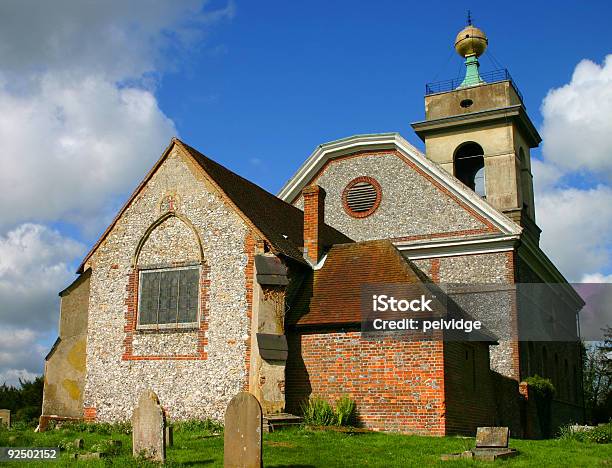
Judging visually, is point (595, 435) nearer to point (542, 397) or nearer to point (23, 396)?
point (542, 397)

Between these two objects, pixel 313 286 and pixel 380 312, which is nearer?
pixel 380 312

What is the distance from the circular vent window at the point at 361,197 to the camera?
29141 millimetres

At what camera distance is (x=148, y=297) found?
70.3ft

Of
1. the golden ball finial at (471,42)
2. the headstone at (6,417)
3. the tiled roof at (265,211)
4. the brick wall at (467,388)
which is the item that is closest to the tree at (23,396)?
the headstone at (6,417)

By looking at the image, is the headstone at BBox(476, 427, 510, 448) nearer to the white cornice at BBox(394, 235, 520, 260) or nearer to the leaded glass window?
the leaded glass window

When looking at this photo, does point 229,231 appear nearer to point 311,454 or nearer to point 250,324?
point 250,324

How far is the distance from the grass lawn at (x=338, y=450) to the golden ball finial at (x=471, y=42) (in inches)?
964

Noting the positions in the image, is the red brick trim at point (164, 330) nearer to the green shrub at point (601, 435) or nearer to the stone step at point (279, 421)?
the stone step at point (279, 421)

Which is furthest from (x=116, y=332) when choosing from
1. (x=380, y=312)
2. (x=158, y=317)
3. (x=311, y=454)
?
(x=311, y=454)

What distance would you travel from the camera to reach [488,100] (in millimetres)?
33781

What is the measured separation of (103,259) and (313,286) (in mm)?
6826

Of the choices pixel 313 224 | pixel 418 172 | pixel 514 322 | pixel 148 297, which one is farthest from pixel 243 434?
pixel 418 172

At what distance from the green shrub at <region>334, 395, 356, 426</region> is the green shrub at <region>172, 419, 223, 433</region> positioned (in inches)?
117

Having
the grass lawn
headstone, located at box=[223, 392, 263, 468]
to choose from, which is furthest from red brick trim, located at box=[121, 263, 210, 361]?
headstone, located at box=[223, 392, 263, 468]
